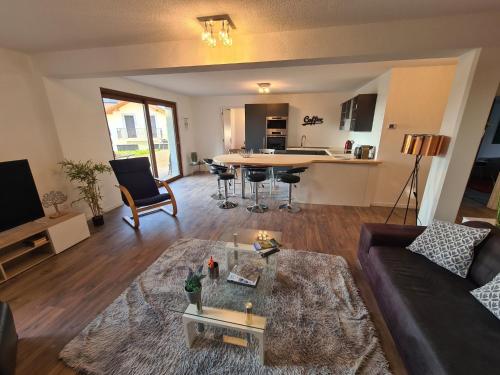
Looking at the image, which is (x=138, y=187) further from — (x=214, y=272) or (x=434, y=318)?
(x=434, y=318)

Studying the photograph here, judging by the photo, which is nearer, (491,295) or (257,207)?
(491,295)

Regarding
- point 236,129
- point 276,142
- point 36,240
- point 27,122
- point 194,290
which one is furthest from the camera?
point 236,129

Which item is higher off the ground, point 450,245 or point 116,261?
point 450,245

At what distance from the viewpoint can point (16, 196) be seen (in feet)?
7.86

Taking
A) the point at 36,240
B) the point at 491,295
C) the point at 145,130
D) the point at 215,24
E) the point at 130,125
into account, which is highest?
the point at 215,24

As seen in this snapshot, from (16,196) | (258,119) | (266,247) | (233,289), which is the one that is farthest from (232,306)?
(258,119)

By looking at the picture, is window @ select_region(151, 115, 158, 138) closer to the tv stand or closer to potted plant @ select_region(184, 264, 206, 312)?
the tv stand

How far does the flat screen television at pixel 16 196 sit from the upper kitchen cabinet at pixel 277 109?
547 centimetres

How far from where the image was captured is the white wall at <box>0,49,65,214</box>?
256cm

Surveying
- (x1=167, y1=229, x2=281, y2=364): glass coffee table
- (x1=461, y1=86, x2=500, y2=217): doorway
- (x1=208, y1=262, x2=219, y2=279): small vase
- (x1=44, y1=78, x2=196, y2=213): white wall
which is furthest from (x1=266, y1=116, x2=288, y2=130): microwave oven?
(x1=208, y1=262, x2=219, y2=279): small vase

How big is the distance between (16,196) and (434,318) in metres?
4.03

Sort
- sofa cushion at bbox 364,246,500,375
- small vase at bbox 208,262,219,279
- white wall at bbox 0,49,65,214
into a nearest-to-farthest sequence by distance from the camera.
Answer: sofa cushion at bbox 364,246,500,375 < small vase at bbox 208,262,219,279 < white wall at bbox 0,49,65,214

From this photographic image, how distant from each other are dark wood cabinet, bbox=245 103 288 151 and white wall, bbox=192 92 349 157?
0.38m

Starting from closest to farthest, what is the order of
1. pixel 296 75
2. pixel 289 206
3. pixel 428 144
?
pixel 428 144 < pixel 289 206 < pixel 296 75
